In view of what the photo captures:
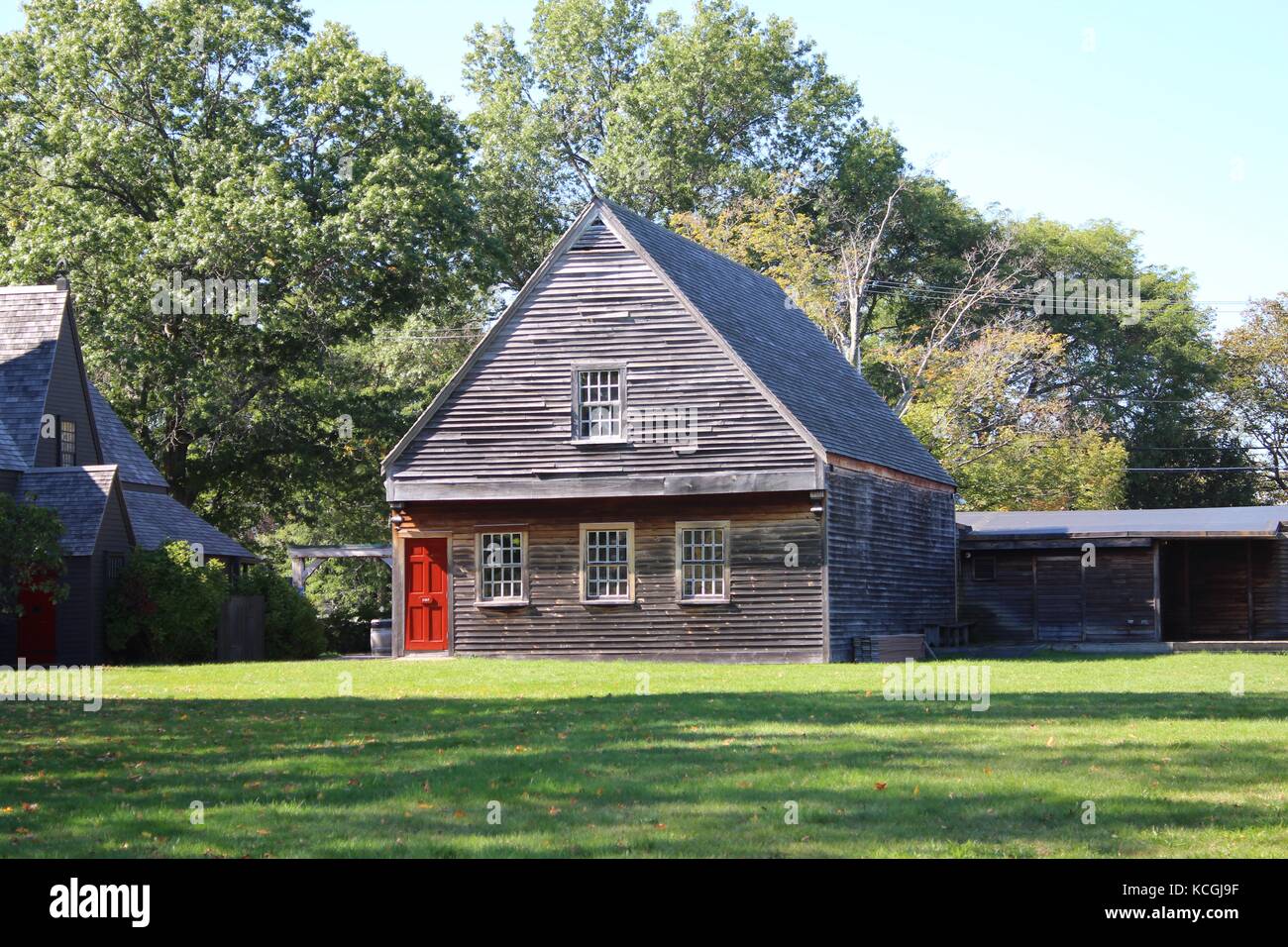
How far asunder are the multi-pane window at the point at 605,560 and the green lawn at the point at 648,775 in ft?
37.7

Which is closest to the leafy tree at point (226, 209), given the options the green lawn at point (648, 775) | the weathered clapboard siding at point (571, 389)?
the weathered clapboard siding at point (571, 389)

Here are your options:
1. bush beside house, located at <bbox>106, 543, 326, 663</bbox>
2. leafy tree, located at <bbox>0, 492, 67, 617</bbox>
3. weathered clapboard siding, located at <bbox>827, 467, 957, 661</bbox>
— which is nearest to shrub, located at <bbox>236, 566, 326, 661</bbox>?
bush beside house, located at <bbox>106, 543, 326, 663</bbox>

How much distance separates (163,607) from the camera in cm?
3259

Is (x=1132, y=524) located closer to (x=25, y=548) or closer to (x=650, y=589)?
(x=650, y=589)

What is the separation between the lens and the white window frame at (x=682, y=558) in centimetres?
3078

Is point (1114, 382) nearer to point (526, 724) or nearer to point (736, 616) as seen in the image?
point (736, 616)

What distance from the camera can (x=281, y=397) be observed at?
46969 mm

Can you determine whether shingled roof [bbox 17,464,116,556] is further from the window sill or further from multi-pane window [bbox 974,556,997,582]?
multi-pane window [bbox 974,556,997,582]

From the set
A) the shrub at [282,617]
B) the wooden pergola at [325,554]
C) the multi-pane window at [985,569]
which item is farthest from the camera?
the wooden pergola at [325,554]

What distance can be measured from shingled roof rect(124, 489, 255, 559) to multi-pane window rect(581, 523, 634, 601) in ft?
35.6

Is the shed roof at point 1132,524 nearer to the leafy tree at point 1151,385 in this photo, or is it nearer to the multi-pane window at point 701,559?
the multi-pane window at point 701,559

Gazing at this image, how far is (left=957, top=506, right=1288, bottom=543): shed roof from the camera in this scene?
38.5 meters

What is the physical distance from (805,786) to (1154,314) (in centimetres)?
6478
